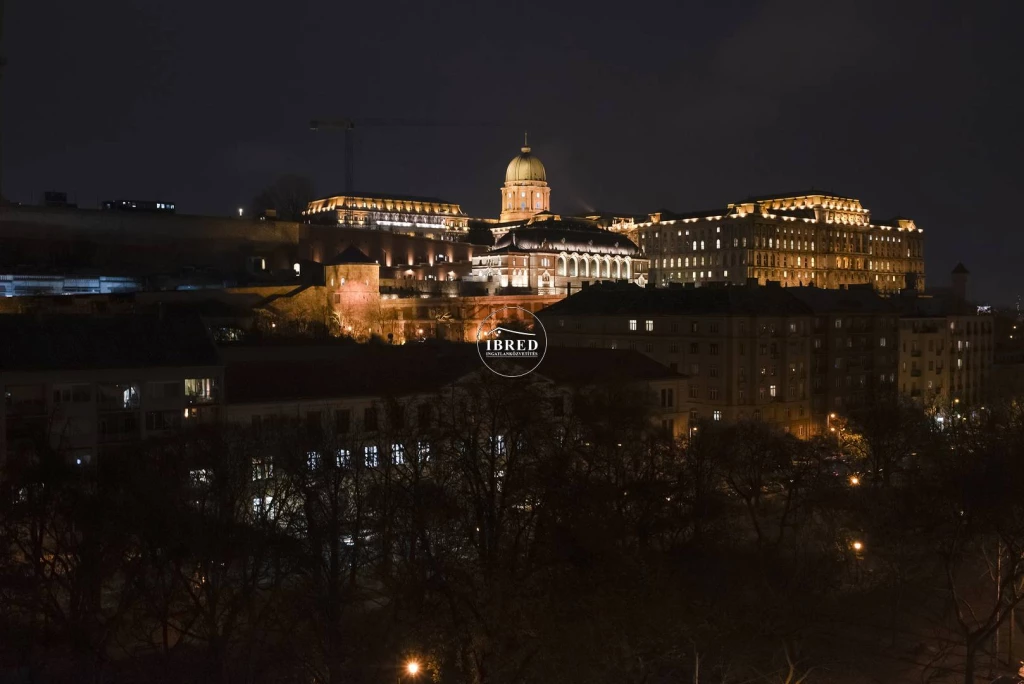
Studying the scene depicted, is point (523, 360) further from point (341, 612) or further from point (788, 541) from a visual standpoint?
point (341, 612)

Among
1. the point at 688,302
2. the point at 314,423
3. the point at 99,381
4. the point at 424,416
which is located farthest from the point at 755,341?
the point at 99,381

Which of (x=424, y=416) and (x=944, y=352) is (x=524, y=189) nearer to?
(x=944, y=352)

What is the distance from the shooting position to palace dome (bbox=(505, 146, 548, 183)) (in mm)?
137250

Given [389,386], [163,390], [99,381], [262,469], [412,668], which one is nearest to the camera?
[412,668]

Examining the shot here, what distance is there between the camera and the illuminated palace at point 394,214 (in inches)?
4968

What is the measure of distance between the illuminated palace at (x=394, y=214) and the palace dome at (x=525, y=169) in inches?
340

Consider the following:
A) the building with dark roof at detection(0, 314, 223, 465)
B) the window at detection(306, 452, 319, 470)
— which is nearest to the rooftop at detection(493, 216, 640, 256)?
the building with dark roof at detection(0, 314, 223, 465)

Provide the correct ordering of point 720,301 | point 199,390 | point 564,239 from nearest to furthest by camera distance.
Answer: point 199,390 → point 720,301 → point 564,239

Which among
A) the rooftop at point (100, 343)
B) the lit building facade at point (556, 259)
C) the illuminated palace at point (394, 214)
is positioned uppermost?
the illuminated palace at point (394, 214)

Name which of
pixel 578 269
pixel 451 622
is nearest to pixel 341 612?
pixel 451 622

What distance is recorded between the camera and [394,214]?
432 feet

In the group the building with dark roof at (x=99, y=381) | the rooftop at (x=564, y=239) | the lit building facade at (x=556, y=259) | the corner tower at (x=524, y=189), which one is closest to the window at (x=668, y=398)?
the building with dark roof at (x=99, y=381)

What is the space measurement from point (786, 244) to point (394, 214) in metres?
48.5

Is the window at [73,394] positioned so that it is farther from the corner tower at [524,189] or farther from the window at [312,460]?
the corner tower at [524,189]
